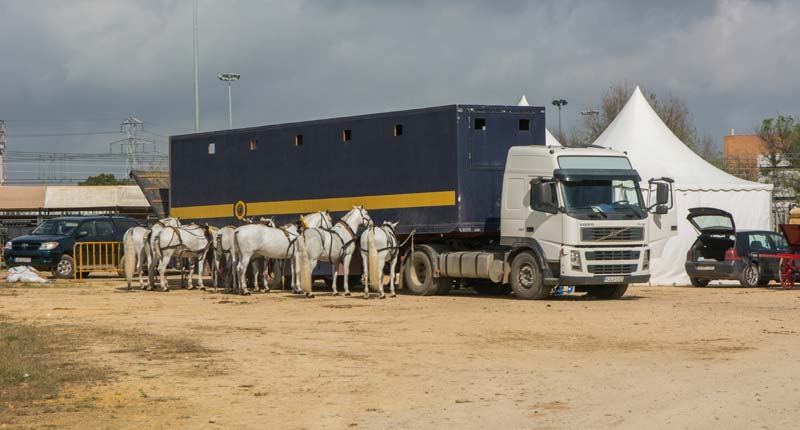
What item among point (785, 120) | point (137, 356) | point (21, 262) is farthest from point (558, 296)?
point (785, 120)

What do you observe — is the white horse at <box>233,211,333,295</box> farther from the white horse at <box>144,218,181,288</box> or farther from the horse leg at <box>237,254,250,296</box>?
the white horse at <box>144,218,181,288</box>

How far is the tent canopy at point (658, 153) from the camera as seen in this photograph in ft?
119

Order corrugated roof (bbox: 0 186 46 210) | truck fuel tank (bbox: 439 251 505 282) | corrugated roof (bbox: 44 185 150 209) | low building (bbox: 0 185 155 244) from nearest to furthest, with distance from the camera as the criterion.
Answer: truck fuel tank (bbox: 439 251 505 282)
low building (bbox: 0 185 155 244)
corrugated roof (bbox: 44 185 150 209)
corrugated roof (bbox: 0 186 46 210)

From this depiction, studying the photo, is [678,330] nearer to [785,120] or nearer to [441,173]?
[441,173]

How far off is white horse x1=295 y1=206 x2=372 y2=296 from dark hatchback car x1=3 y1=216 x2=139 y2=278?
43.6ft

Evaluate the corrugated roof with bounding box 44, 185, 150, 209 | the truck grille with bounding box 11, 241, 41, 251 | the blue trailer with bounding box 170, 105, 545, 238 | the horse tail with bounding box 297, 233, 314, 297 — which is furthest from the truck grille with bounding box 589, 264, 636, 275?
the corrugated roof with bounding box 44, 185, 150, 209

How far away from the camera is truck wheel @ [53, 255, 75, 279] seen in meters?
39.0

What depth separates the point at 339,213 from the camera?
3012cm

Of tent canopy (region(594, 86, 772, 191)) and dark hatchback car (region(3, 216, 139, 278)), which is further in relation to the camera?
dark hatchback car (region(3, 216, 139, 278))

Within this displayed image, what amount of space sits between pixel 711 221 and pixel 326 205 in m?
A: 11.0

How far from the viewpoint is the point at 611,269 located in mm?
26125

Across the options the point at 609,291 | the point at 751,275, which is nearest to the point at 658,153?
the point at 751,275

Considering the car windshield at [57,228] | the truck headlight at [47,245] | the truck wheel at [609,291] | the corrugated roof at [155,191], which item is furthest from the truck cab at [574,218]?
the car windshield at [57,228]

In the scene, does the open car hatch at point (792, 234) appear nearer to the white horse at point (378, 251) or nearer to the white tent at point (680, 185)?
the white tent at point (680, 185)
